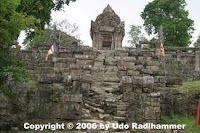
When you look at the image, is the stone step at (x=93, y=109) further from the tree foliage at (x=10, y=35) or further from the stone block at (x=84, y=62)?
the stone block at (x=84, y=62)

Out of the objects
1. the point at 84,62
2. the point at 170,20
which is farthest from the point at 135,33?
the point at 84,62

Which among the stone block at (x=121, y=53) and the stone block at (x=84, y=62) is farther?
the stone block at (x=121, y=53)

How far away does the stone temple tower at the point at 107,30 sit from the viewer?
2553 cm

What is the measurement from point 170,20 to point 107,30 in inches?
470

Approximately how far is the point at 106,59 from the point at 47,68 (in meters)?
3.46

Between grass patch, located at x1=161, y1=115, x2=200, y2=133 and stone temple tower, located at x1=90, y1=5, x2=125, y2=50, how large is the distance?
1430cm

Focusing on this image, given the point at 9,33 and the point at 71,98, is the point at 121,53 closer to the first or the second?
the point at 71,98

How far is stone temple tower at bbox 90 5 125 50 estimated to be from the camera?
2553 centimetres

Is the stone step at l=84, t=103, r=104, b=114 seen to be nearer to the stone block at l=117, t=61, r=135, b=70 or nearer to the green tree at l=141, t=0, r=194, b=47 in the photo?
the stone block at l=117, t=61, r=135, b=70

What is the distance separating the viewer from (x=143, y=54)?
62.3 feet

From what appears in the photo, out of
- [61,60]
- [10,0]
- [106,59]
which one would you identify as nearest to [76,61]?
[61,60]

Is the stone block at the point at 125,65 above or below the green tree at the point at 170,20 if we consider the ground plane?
below

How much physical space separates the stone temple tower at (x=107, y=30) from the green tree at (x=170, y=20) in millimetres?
9191

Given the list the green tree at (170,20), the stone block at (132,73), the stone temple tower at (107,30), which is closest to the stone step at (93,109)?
the stone block at (132,73)
